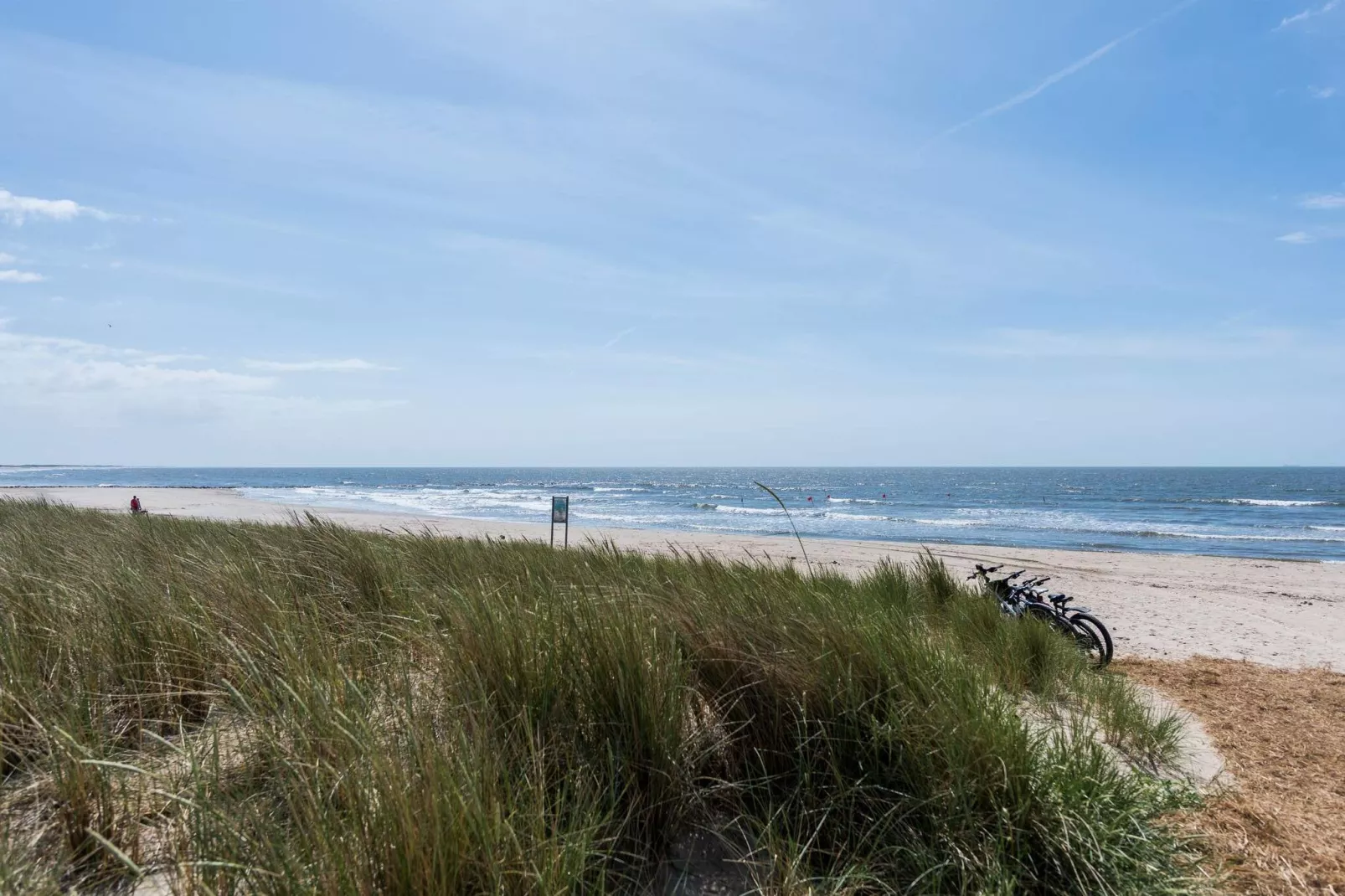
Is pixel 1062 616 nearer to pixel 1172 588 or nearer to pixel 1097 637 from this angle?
pixel 1097 637

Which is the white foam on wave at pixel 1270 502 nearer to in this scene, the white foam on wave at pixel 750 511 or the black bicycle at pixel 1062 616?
the white foam on wave at pixel 750 511

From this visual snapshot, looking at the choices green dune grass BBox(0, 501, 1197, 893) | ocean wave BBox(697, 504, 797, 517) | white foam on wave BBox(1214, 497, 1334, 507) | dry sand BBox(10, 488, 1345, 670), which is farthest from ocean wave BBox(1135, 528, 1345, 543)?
green dune grass BBox(0, 501, 1197, 893)

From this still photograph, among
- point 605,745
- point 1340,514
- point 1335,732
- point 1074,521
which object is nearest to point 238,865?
point 605,745

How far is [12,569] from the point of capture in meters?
4.61

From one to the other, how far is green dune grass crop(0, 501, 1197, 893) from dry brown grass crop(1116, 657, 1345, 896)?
287mm

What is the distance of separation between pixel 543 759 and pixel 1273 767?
160 inches

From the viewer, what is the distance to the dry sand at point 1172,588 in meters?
8.92

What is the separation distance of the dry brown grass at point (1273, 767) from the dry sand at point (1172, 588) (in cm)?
218

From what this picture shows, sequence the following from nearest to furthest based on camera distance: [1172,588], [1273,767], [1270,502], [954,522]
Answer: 1. [1273,767]
2. [1172,588]
3. [954,522]
4. [1270,502]

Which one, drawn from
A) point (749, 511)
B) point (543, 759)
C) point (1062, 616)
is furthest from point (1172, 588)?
point (749, 511)

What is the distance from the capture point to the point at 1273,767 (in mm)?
3766

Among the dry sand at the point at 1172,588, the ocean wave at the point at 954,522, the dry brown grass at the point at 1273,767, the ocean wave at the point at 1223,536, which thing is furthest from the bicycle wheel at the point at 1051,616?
the ocean wave at the point at 954,522

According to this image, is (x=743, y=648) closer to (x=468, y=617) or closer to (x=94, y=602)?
(x=468, y=617)

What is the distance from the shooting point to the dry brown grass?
2.56 meters
